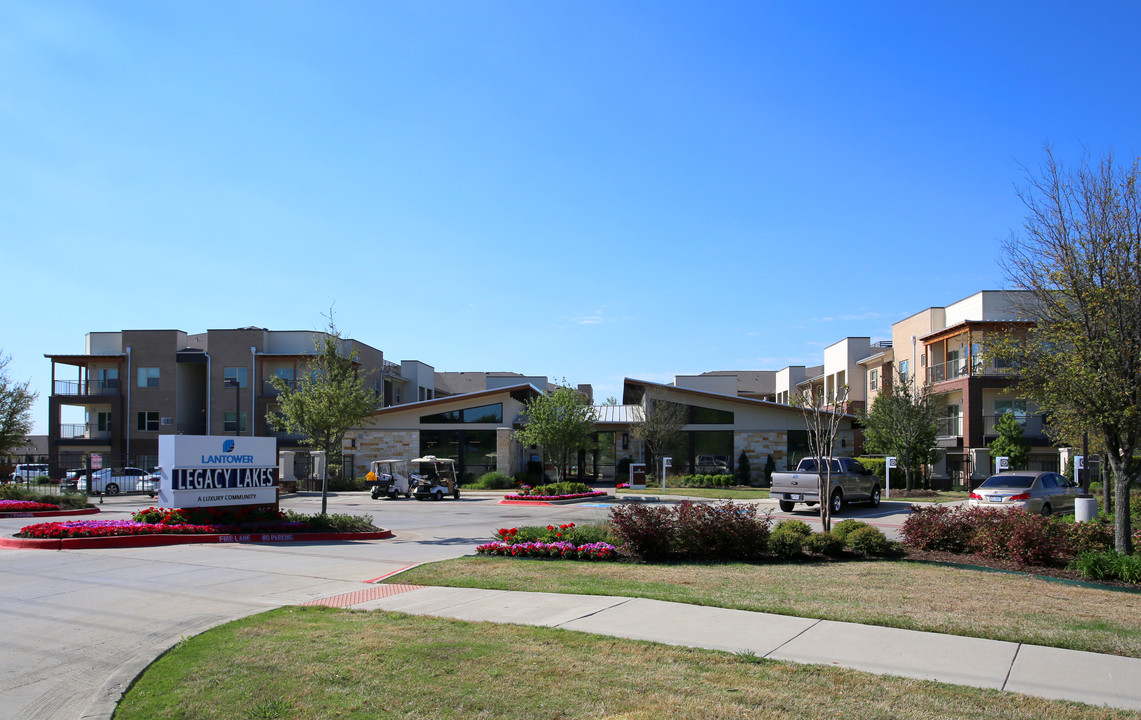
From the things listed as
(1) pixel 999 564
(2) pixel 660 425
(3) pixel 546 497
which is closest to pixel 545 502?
(3) pixel 546 497

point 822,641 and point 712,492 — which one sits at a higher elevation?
point 822,641

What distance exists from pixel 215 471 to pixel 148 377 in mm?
38632

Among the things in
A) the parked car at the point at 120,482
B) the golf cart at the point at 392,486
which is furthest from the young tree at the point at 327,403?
the parked car at the point at 120,482

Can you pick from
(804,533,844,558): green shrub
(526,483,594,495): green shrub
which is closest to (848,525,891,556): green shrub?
(804,533,844,558): green shrub

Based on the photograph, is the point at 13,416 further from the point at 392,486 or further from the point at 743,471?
the point at 743,471

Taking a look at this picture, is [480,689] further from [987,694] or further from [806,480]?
[806,480]

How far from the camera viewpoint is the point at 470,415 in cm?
4750

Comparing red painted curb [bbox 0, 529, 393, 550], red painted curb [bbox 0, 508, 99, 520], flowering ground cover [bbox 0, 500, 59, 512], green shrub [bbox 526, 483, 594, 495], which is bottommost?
green shrub [bbox 526, 483, 594, 495]

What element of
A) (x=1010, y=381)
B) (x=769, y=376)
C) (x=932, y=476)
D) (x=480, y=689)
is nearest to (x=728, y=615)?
(x=480, y=689)

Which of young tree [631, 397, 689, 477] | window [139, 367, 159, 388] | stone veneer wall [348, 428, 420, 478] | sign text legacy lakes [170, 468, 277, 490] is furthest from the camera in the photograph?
window [139, 367, 159, 388]

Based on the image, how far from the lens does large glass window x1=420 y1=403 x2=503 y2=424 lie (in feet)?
156

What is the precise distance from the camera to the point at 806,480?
24.7 metres

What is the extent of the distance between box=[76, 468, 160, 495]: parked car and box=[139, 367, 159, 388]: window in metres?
10.7

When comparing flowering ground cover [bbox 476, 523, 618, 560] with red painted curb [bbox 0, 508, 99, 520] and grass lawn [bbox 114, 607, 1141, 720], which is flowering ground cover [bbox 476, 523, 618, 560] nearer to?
grass lawn [bbox 114, 607, 1141, 720]
